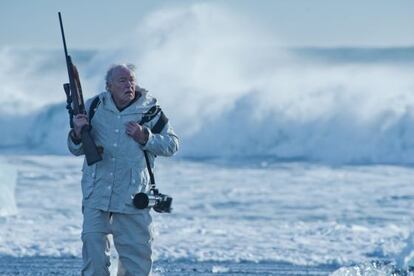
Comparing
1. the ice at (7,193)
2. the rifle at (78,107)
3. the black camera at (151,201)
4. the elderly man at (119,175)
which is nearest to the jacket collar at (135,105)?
the elderly man at (119,175)

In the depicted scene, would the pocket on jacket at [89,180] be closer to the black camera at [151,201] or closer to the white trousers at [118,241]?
the white trousers at [118,241]

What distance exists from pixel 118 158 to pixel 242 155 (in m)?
18.5

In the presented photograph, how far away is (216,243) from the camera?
11.5 meters

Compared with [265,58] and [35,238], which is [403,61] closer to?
[265,58]

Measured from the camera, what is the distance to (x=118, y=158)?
6668 millimetres

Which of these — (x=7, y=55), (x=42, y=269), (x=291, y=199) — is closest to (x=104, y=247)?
(x=42, y=269)

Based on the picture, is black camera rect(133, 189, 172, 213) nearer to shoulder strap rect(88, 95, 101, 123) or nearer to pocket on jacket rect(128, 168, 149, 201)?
pocket on jacket rect(128, 168, 149, 201)

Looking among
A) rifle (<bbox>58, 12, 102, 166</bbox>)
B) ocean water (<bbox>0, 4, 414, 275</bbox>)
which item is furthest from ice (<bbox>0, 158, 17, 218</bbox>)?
rifle (<bbox>58, 12, 102, 166</bbox>)

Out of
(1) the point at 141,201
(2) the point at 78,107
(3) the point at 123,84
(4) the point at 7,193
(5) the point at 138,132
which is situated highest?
(3) the point at 123,84

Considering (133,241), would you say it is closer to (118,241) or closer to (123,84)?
(118,241)

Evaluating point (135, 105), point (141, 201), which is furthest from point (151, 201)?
point (135, 105)

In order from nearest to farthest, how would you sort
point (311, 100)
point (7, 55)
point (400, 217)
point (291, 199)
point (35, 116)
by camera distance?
1. point (400, 217)
2. point (291, 199)
3. point (311, 100)
4. point (35, 116)
5. point (7, 55)

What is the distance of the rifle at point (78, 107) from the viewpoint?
6.54 metres

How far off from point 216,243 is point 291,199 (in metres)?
4.65
